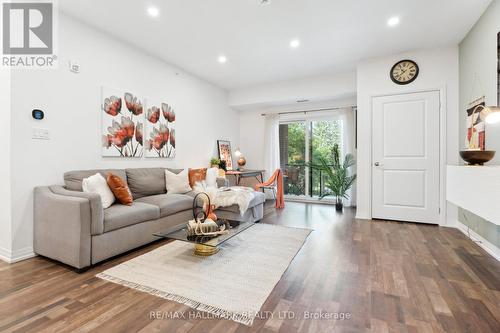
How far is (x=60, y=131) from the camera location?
270 centimetres

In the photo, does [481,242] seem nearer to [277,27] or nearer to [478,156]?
[478,156]

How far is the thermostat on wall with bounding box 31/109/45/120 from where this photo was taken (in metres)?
2.47

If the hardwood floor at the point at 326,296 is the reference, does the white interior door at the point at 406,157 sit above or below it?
above

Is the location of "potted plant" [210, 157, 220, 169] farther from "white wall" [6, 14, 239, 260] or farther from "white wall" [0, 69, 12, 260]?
"white wall" [0, 69, 12, 260]

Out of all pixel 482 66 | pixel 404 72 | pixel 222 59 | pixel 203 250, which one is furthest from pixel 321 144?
pixel 203 250

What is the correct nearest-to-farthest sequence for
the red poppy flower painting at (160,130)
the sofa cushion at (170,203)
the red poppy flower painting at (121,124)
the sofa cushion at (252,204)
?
1. the sofa cushion at (170,203)
2. the red poppy flower painting at (121,124)
3. the sofa cushion at (252,204)
4. the red poppy flower painting at (160,130)

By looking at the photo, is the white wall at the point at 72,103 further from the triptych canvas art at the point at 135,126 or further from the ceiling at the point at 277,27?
the ceiling at the point at 277,27

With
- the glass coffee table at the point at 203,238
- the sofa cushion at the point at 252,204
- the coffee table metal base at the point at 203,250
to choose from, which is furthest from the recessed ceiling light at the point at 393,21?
the coffee table metal base at the point at 203,250

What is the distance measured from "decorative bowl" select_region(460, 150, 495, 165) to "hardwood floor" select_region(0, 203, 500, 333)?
97 centimetres

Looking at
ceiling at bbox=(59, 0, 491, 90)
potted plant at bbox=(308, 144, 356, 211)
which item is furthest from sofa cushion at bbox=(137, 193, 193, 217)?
potted plant at bbox=(308, 144, 356, 211)

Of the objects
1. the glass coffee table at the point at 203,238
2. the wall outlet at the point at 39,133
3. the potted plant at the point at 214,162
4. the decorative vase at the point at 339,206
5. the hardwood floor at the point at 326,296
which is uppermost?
the wall outlet at the point at 39,133

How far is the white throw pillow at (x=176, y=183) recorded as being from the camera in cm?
363

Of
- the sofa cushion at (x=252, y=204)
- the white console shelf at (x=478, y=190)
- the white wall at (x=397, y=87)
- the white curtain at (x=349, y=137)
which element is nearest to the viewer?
the white console shelf at (x=478, y=190)

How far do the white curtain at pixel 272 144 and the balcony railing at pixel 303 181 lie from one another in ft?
1.15
